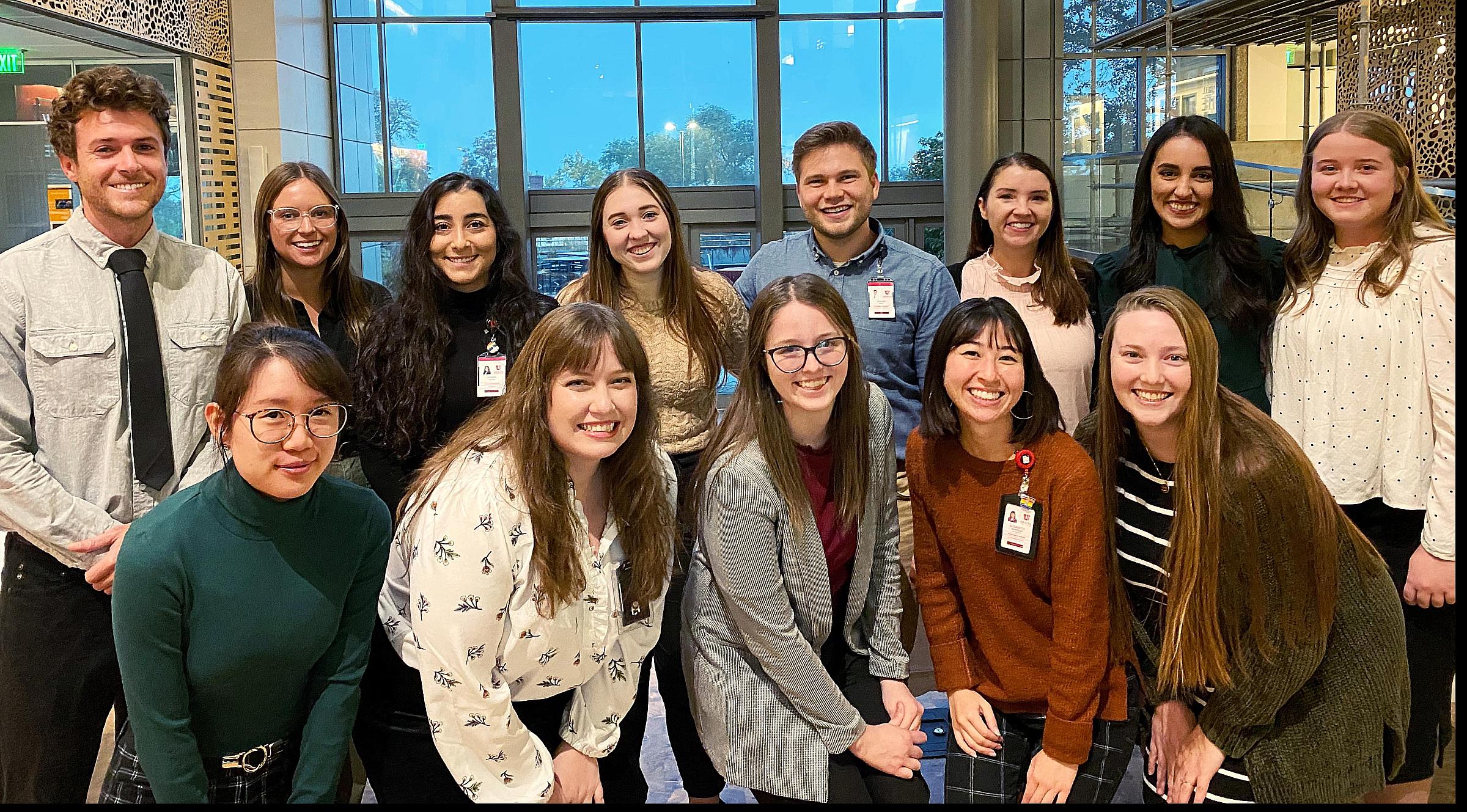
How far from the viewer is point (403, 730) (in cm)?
250

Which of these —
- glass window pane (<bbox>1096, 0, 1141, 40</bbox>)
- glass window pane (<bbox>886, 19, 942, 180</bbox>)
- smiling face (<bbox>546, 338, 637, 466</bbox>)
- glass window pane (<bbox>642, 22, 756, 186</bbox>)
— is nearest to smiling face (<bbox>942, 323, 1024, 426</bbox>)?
smiling face (<bbox>546, 338, 637, 466</bbox>)

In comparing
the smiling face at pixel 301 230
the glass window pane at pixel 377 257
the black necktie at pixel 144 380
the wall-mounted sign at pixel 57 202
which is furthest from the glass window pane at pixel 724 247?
the black necktie at pixel 144 380

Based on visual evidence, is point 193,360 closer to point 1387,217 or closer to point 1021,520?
point 1021,520

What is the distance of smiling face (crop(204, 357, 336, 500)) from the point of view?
222 centimetres

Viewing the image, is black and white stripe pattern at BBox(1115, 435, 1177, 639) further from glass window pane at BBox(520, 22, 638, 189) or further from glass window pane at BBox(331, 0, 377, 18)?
glass window pane at BBox(331, 0, 377, 18)

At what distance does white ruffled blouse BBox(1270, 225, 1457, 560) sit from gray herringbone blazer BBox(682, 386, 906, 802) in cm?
→ 128

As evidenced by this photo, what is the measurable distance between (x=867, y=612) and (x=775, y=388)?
0.67 meters

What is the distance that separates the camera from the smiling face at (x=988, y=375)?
2.54 m

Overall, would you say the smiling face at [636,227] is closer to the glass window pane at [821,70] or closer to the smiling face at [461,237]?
the smiling face at [461,237]

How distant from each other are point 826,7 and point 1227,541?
10293 millimetres

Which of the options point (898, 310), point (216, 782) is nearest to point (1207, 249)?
point (898, 310)

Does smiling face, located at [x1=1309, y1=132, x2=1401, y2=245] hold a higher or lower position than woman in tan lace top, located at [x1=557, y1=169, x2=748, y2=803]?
higher

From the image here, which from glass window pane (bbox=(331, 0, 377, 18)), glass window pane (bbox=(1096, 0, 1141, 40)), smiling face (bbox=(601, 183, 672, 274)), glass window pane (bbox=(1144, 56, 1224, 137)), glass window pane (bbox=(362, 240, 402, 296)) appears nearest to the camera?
smiling face (bbox=(601, 183, 672, 274))

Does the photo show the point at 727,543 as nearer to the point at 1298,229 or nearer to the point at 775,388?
the point at 775,388
